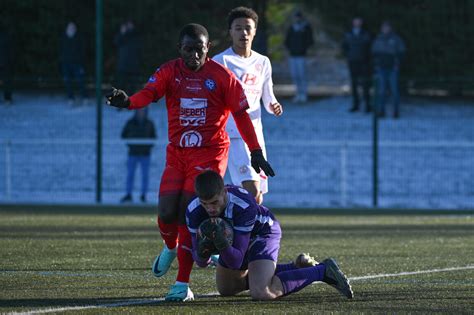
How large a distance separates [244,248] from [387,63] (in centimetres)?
1506

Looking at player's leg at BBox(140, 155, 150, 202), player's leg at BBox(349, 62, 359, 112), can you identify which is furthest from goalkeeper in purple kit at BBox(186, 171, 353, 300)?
player's leg at BBox(349, 62, 359, 112)

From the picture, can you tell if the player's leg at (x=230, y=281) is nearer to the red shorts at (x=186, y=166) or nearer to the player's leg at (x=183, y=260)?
the player's leg at (x=183, y=260)

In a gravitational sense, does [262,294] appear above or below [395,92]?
below

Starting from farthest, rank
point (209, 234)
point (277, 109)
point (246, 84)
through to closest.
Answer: point (246, 84), point (277, 109), point (209, 234)

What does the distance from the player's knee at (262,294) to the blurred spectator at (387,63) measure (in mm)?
13497

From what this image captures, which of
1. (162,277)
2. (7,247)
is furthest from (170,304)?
(7,247)

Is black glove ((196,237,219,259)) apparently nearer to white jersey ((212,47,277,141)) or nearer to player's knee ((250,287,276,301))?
player's knee ((250,287,276,301))

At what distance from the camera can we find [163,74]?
8375mm

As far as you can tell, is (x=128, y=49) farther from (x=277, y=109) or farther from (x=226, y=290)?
(x=226, y=290)

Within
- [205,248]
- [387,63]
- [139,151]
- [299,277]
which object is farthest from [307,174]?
[205,248]

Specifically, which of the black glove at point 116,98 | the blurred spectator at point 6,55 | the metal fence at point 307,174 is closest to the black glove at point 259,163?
the black glove at point 116,98

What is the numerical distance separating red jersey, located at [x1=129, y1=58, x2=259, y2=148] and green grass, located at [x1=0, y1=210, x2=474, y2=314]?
44.8 inches

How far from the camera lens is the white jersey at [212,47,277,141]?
33.2ft

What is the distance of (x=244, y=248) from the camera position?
24.6 feet
